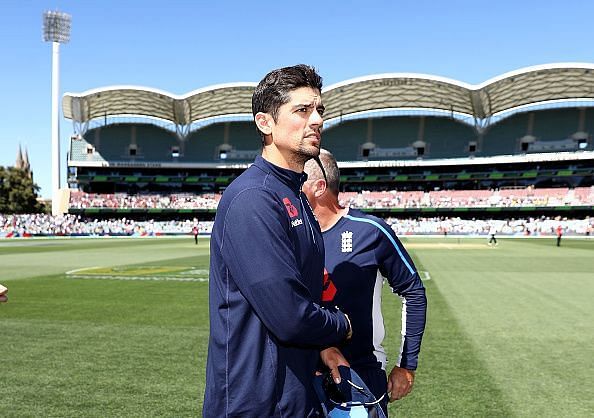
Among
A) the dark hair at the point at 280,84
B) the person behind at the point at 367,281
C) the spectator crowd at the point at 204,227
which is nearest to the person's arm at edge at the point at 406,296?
the person behind at the point at 367,281

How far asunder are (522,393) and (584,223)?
2335 inches

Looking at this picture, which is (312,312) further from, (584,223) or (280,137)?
(584,223)

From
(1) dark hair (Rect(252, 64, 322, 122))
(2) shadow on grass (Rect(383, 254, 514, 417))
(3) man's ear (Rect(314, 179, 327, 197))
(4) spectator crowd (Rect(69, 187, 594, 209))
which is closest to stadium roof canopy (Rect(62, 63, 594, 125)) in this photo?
(4) spectator crowd (Rect(69, 187, 594, 209))

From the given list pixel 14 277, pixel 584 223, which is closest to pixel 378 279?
pixel 14 277

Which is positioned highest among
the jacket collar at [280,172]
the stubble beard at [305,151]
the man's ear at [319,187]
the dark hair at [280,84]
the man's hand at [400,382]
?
the dark hair at [280,84]

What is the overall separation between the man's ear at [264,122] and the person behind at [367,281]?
71 cm

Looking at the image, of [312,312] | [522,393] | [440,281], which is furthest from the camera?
[440,281]

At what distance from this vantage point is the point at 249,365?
1779mm

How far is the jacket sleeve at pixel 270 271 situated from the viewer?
1.71 meters

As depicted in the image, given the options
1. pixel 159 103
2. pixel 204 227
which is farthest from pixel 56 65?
pixel 204 227

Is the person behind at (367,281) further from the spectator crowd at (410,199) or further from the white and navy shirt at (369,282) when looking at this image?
the spectator crowd at (410,199)

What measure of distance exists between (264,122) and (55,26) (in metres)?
84.6

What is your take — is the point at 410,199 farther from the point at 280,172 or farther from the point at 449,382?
the point at 280,172

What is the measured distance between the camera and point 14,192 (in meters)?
75.4
